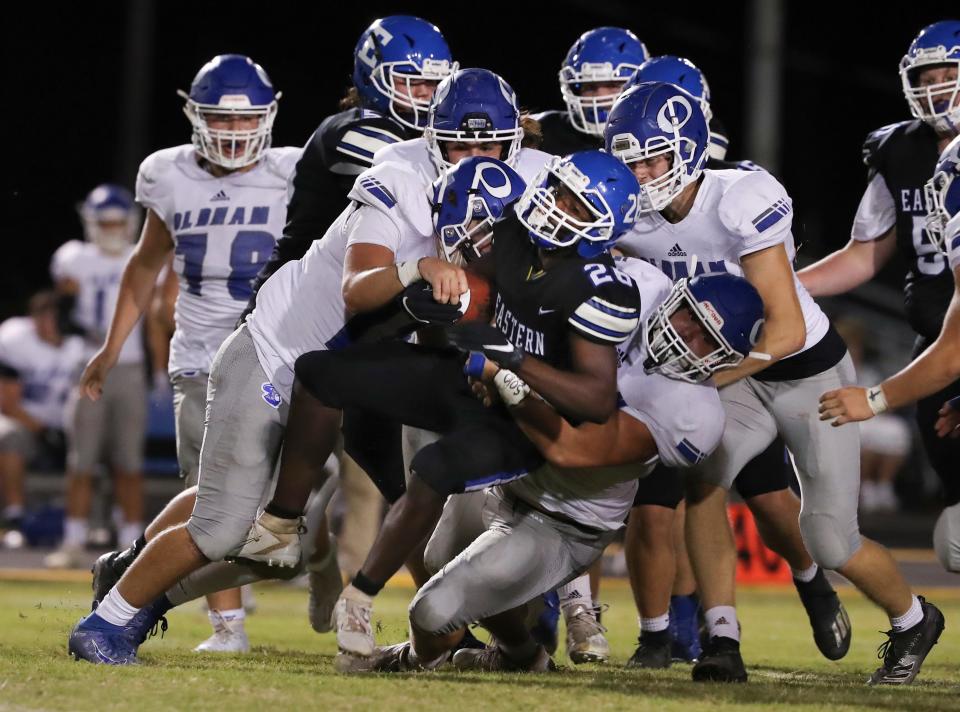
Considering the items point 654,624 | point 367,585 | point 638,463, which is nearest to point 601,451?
point 638,463

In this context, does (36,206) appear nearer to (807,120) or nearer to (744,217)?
(807,120)

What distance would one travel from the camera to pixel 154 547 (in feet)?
15.0

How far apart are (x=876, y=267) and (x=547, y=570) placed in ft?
6.25

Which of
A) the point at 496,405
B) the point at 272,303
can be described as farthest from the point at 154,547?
the point at 496,405

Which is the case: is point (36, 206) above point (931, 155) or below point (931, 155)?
below

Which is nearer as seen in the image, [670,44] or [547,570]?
[547,570]

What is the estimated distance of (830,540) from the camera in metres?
4.89

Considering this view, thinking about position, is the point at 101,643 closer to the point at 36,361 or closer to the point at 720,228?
the point at 720,228

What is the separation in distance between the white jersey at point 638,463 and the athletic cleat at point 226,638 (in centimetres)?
139

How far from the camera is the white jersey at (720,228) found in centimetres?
467

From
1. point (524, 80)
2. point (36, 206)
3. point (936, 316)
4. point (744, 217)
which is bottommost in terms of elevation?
point (36, 206)

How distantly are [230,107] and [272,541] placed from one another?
1803mm

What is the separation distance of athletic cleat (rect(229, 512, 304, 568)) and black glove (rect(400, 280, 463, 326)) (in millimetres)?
766

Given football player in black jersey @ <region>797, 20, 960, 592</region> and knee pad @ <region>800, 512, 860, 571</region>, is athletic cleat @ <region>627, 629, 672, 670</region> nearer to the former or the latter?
knee pad @ <region>800, 512, 860, 571</region>
